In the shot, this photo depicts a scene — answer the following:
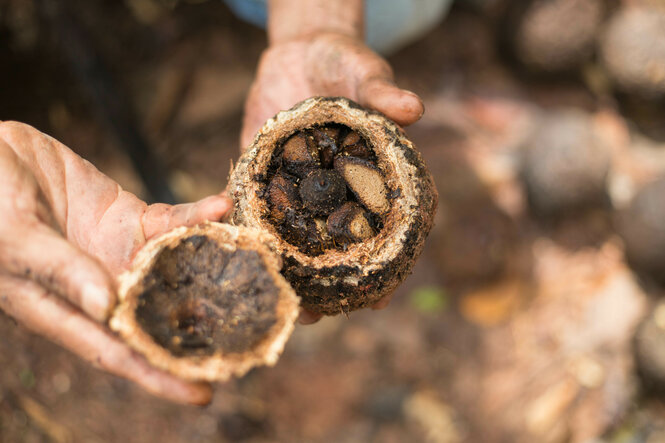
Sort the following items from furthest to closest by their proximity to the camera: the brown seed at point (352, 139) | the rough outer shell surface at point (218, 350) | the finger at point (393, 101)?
the brown seed at point (352, 139)
the finger at point (393, 101)
the rough outer shell surface at point (218, 350)

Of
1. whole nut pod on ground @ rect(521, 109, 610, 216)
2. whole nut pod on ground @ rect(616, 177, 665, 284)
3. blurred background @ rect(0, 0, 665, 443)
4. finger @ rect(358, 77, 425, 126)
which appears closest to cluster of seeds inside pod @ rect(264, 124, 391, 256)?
finger @ rect(358, 77, 425, 126)

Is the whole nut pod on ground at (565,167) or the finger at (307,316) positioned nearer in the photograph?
the finger at (307,316)

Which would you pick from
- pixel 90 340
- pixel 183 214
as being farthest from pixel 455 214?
pixel 90 340

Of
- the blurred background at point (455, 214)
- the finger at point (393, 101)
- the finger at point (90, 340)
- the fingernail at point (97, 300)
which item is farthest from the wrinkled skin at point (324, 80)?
the blurred background at point (455, 214)

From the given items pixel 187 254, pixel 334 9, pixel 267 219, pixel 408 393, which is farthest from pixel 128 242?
pixel 408 393

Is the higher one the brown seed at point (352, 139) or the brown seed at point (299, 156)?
the brown seed at point (352, 139)

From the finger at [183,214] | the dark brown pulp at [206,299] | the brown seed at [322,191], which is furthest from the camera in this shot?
the brown seed at [322,191]

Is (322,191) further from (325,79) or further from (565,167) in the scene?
(565,167)

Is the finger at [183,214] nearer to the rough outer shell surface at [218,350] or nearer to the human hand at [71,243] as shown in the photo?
the human hand at [71,243]
